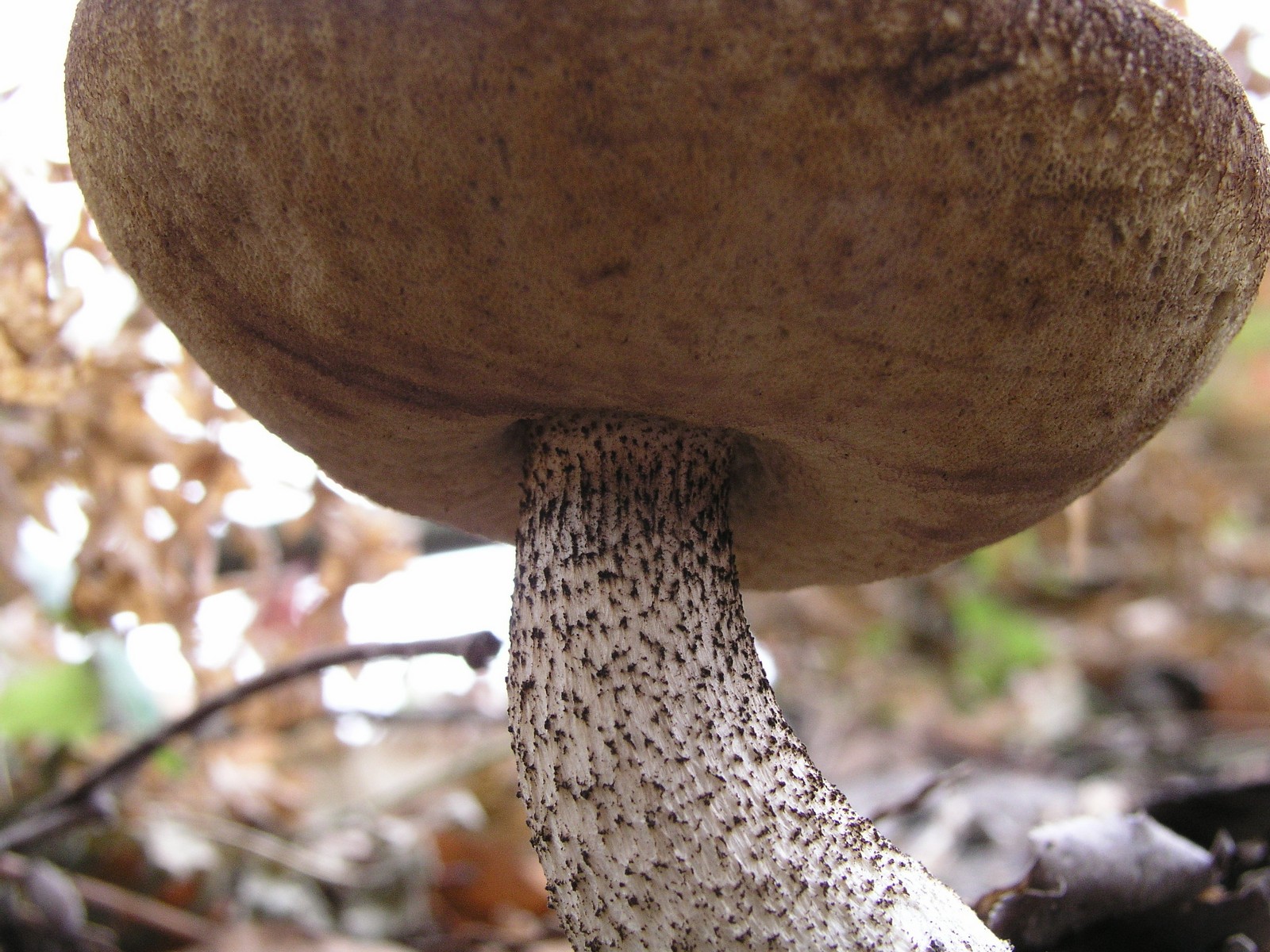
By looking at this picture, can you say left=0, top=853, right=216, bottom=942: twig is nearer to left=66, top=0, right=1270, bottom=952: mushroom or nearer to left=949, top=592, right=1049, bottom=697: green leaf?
left=66, top=0, right=1270, bottom=952: mushroom

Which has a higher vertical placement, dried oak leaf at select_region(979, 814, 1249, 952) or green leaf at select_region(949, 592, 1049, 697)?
green leaf at select_region(949, 592, 1049, 697)

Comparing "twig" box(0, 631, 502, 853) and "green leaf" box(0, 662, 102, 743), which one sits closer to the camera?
"twig" box(0, 631, 502, 853)

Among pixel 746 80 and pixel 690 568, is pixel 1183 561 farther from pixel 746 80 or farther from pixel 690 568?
pixel 746 80

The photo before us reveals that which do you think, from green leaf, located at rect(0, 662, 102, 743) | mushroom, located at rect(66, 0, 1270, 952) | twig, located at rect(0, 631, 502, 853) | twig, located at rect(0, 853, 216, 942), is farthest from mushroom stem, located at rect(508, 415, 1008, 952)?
green leaf, located at rect(0, 662, 102, 743)

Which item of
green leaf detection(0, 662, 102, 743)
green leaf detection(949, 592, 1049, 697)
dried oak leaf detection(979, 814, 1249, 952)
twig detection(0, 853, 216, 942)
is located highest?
green leaf detection(949, 592, 1049, 697)

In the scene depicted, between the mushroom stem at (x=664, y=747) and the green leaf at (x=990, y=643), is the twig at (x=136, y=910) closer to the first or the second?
the mushroom stem at (x=664, y=747)

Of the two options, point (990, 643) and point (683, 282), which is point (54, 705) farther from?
point (990, 643)

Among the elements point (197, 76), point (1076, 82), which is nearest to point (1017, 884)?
point (1076, 82)

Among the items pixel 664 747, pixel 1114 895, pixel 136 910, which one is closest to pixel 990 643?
pixel 1114 895
